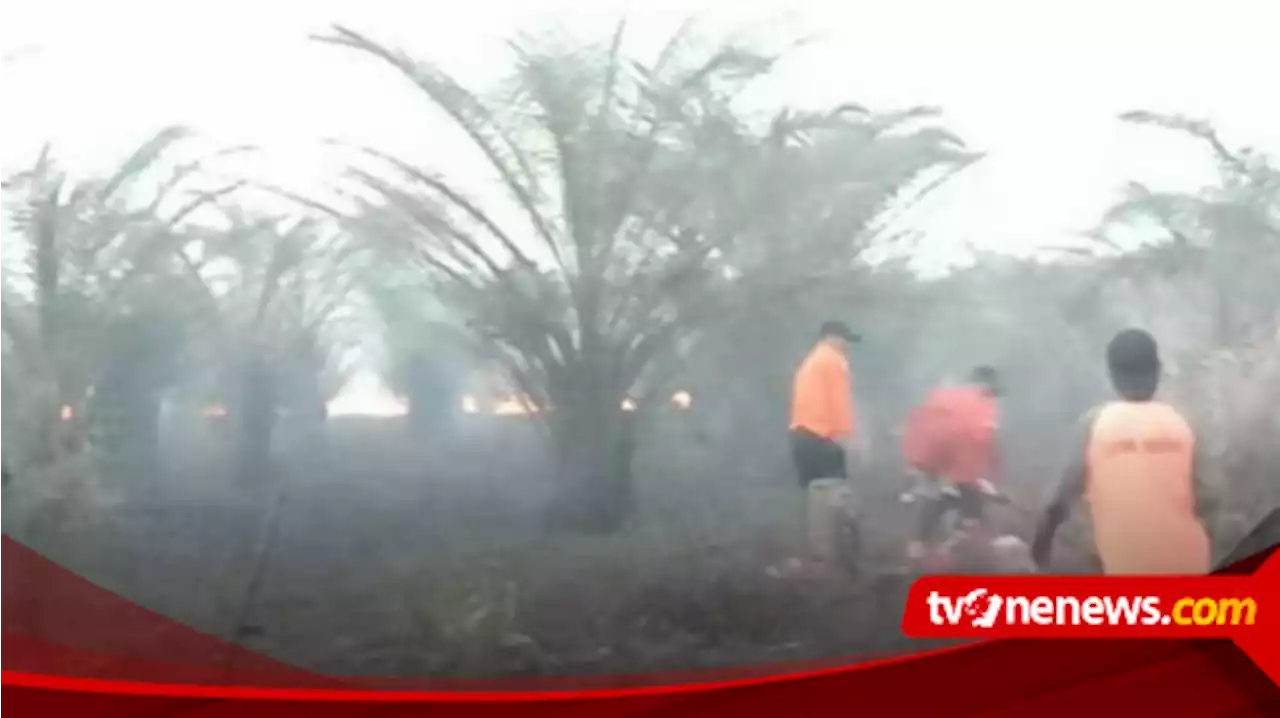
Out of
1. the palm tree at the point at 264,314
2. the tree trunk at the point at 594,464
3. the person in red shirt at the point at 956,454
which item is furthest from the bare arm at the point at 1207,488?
the palm tree at the point at 264,314

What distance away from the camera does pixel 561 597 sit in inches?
21.9

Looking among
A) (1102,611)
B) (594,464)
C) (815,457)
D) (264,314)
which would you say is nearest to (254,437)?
(264,314)

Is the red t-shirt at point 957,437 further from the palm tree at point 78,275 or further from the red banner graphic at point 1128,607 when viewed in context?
the palm tree at point 78,275

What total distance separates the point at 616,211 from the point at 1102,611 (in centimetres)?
35

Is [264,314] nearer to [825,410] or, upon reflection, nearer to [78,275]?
[78,275]

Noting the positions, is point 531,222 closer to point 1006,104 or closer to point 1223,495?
point 1006,104

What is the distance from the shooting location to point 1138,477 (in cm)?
56

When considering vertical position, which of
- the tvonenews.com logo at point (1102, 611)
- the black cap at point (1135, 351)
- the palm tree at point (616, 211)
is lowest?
the tvonenews.com logo at point (1102, 611)

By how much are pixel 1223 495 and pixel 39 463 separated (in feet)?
2.21

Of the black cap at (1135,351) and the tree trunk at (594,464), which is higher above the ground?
the black cap at (1135,351)
